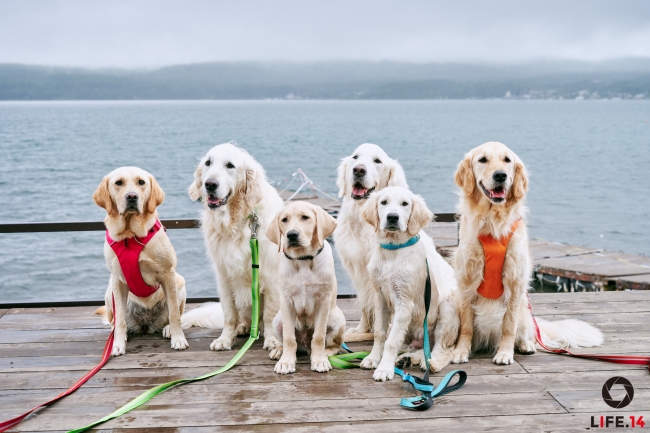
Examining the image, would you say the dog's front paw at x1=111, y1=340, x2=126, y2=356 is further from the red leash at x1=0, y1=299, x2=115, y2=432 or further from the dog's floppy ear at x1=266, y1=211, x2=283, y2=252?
the dog's floppy ear at x1=266, y1=211, x2=283, y2=252

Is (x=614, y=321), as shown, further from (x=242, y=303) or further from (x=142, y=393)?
(x=142, y=393)

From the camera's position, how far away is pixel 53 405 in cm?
346

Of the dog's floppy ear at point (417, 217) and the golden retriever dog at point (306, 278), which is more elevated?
the dog's floppy ear at point (417, 217)

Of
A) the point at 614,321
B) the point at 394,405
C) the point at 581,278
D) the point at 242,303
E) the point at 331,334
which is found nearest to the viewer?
the point at 394,405

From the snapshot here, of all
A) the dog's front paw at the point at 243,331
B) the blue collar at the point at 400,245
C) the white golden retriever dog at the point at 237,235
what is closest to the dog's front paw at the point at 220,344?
the white golden retriever dog at the point at 237,235

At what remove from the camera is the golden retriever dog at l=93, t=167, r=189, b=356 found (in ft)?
13.9

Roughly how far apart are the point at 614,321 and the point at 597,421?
2.04m

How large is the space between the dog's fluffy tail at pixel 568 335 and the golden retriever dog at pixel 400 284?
0.79 meters

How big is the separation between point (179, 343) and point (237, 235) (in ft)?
2.97

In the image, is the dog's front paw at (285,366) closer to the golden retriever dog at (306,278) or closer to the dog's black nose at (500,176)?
the golden retriever dog at (306,278)

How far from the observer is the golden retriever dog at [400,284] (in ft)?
12.5

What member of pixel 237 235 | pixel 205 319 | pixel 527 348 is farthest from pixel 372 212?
pixel 205 319

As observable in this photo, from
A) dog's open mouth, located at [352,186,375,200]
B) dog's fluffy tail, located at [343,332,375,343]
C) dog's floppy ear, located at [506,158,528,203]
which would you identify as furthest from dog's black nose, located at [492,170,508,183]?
dog's fluffy tail, located at [343,332,375,343]

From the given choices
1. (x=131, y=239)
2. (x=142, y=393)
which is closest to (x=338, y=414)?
(x=142, y=393)
